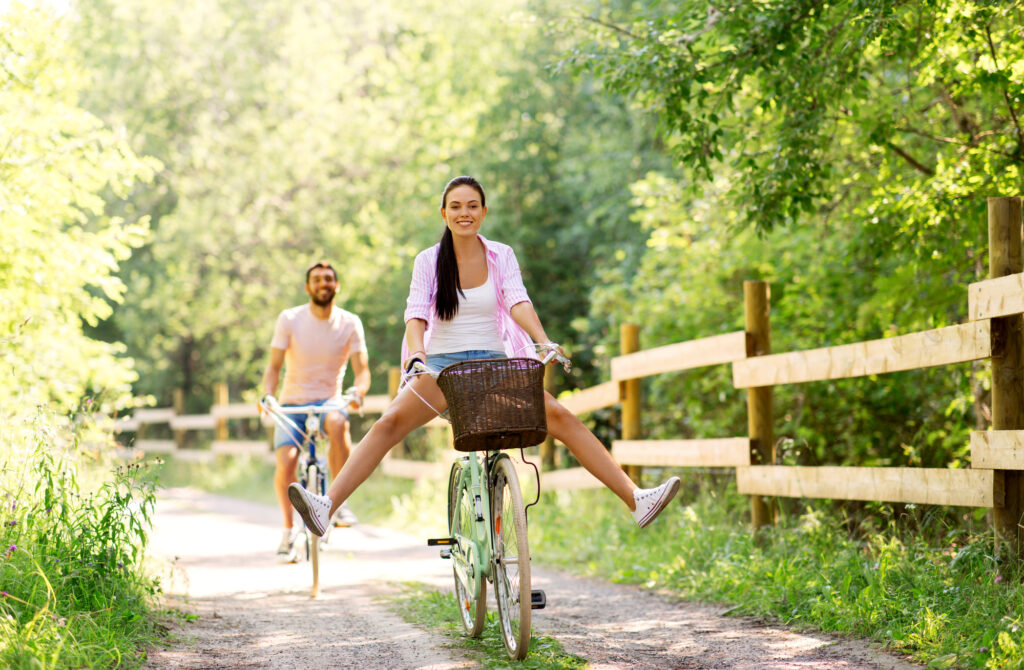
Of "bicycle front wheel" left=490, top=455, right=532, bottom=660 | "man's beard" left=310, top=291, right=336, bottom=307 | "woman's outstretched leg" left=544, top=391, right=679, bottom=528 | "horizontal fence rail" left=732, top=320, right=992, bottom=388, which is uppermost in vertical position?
"man's beard" left=310, top=291, right=336, bottom=307

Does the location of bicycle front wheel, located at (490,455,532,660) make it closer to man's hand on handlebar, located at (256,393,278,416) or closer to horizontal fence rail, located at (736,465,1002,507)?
horizontal fence rail, located at (736,465,1002,507)

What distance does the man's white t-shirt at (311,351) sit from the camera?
759 centimetres

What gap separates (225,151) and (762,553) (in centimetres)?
1826

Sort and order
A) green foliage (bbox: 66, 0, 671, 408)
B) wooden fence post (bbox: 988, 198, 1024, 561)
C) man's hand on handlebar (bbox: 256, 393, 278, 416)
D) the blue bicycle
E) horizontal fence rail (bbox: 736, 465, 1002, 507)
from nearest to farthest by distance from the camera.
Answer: wooden fence post (bbox: 988, 198, 1024, 561)
horizontal fence rail (bbox: 736, 465, 1002, 507)
man's hand on handlebar (bbox: 256, 393, 278, 416)
the blue bicycle
green foliage (bbox: 66, 0, 671, 408)

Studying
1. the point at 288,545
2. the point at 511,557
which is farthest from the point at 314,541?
the point at 511,557

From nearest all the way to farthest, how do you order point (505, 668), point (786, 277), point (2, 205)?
point (505, 668), point (2, 205), point (786, 277)

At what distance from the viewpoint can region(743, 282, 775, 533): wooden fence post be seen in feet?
23.4

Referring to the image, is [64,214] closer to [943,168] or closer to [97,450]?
[97,450]

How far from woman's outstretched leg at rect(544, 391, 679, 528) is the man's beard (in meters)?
3.05

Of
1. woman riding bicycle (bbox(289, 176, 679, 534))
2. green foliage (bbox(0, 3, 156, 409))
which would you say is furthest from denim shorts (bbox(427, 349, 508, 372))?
green foliage (bbox(0, 3, 156, 409))

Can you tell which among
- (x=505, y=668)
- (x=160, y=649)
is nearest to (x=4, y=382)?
(x=160, y=649)

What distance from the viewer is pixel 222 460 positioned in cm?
1933

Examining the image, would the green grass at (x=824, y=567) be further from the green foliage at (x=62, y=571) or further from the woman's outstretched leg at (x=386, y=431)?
the green foliage at (x=62, y=571)

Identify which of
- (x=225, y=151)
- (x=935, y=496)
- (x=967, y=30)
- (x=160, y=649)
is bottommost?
(x=160, y=649)
